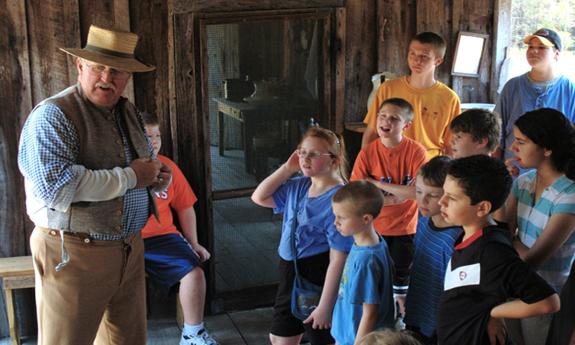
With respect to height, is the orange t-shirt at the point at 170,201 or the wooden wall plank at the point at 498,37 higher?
the wooden wall plank at the point at 498,37

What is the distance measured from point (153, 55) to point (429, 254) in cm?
206

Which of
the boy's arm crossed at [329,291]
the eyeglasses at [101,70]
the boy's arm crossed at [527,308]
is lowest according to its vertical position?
the boy's arm crossed at [329,291]

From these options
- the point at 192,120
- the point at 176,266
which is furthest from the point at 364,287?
the point at 192,120

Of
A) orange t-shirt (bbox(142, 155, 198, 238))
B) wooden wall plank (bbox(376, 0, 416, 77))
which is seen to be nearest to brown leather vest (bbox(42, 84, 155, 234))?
orange t-shirt (bbox(142, 155, 198, 238))

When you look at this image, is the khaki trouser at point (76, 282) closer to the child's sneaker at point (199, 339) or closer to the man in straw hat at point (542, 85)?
the child's sneaker at point (199, 339)

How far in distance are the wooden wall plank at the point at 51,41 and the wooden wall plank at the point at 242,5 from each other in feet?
1.87

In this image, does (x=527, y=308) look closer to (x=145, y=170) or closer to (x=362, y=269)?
(x=362, y=269)

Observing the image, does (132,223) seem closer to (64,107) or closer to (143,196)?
(143,196)

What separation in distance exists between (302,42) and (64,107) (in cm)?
194

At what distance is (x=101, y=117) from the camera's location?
273cm

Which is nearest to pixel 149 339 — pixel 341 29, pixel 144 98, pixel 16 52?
pixel 144 98

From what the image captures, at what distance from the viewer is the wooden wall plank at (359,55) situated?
4.33m

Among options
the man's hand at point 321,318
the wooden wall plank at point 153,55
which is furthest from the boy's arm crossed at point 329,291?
the wooden wall plank at point 153,55

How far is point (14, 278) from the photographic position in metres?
3.67
